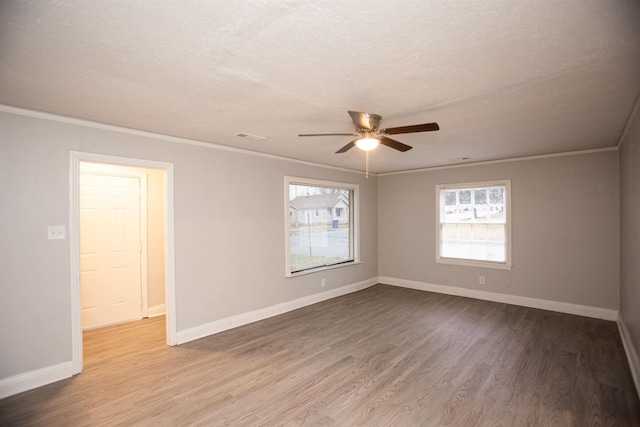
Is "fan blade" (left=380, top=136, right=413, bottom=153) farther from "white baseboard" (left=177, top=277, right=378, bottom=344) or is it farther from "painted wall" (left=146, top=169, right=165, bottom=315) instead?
"painted wall" (left=146, top=169, right=165, bottom=315)

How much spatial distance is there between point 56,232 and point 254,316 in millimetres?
2557

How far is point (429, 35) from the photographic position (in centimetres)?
163

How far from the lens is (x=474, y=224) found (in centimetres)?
571

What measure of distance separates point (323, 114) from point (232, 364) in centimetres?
264

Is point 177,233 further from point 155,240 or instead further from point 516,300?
point 516,300

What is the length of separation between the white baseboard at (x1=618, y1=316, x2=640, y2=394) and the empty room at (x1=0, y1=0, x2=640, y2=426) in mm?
54

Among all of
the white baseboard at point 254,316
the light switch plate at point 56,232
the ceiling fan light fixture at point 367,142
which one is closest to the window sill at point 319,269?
the white baseboard at point 254,316

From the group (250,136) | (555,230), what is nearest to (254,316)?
(250,136)

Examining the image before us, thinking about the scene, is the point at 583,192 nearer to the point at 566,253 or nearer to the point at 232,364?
the point at 566,253

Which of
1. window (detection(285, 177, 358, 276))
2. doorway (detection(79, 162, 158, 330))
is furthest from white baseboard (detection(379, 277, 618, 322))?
doorway (detection(79, 162, 158, 330))

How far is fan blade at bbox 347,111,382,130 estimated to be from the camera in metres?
2.42

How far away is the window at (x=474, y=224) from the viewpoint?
537 centimetres

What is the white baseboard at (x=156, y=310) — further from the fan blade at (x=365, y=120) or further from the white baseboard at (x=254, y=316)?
the fan blade at (x=365, y=120)

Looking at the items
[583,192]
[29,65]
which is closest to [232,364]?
[29,65]
